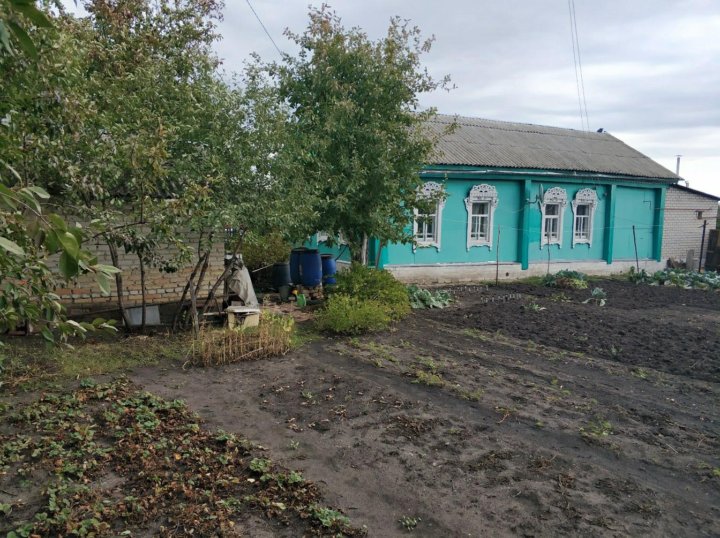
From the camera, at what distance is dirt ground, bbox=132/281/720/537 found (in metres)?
3.27

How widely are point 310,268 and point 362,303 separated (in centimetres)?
326

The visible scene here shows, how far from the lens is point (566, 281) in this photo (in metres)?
14.2

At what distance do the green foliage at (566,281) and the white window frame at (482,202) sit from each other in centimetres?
203

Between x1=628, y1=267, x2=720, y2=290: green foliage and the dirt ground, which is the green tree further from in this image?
x1=628, y1=267, x2=720, y2=290: green foliage

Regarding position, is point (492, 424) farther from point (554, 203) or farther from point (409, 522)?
point (554, 203)

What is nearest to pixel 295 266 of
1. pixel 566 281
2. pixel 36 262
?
pixel 566 281

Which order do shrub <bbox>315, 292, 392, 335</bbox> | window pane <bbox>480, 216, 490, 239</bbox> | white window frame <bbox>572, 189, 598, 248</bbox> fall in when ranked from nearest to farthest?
shrub <bbox>315, 292, 392, 335</bbox> → window pane <bbox>480, 216, 490, 239</bbox> → white window frame <bbox>572, 189, 598, 248</bbox>

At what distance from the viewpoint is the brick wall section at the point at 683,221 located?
64.9 ft

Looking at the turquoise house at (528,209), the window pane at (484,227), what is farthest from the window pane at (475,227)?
the window pane at (484,227)

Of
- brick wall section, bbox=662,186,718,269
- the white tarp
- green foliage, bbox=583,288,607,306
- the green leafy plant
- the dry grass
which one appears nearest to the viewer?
the green leafy plant

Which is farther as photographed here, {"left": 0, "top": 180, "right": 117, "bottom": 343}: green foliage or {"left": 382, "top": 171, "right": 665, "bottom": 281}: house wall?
{"left": 382, "top": 171, "right": 665, "bottom": 281}: house wall

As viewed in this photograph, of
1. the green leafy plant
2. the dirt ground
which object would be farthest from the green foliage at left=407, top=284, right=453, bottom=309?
the green leafy plant

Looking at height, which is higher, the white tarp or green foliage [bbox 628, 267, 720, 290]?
the white tarp

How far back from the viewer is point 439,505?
3303mm
